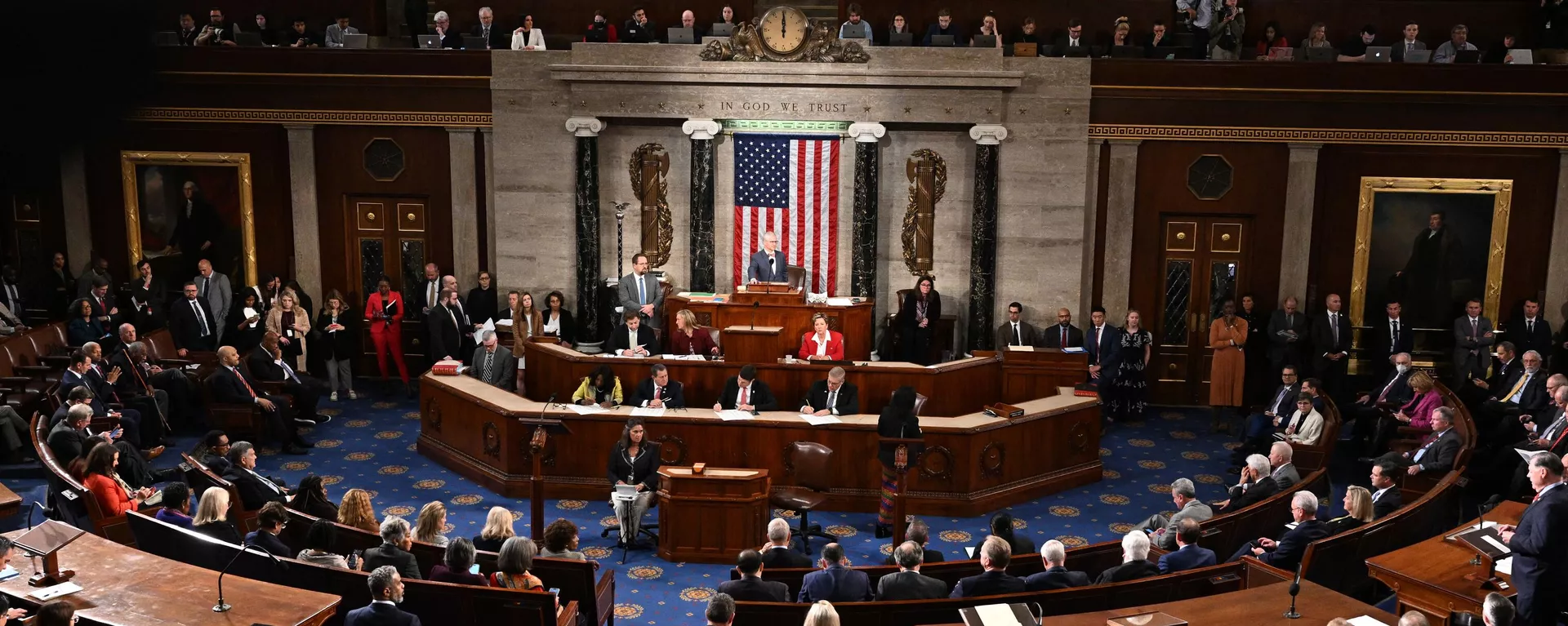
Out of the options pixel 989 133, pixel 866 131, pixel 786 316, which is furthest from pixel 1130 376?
pixel 866 131

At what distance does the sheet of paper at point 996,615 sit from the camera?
23.6ft

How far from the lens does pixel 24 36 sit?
141cm

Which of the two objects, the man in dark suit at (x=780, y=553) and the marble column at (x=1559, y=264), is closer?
the man in dark suit at (x=780, y=553)

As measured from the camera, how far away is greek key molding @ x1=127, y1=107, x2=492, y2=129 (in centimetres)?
1652

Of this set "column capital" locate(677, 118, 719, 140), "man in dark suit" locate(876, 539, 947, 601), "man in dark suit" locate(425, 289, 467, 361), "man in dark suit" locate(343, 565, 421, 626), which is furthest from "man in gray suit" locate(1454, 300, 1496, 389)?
"man in dark suit" locate(343, 565, 421, 626)

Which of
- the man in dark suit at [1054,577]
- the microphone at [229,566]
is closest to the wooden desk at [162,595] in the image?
the microphone at [229,566]

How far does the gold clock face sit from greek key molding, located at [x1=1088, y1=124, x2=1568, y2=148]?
3665 mm

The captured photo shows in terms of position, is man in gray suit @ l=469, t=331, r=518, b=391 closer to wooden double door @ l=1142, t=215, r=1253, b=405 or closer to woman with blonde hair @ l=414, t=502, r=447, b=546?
woman with blonde hair @ l=414, t=502, r=447, b=546

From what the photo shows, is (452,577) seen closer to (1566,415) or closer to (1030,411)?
(1030,411)

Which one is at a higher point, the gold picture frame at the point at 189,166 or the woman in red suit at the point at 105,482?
the gold picture frame at the point at 189,166

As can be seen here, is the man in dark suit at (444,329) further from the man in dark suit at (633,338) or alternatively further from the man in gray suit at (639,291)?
the man in dark suit at (633,338)

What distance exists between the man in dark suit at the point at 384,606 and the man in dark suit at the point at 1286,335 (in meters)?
11.5

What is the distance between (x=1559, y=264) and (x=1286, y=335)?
137 inches

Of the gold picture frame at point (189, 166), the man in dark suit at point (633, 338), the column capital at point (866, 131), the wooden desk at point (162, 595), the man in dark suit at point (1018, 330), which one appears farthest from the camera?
the gold picture frame at point (189, 166)
